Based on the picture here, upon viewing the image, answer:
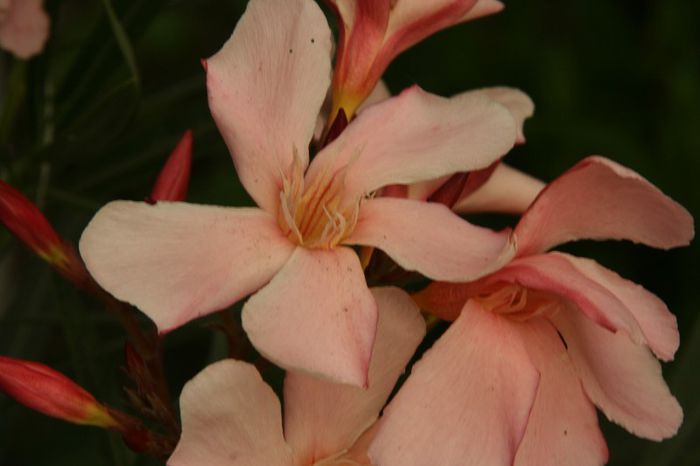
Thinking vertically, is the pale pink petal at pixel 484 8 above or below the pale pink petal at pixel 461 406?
above

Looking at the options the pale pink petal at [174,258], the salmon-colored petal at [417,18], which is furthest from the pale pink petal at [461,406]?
the salmon-colored petal at [417,18]

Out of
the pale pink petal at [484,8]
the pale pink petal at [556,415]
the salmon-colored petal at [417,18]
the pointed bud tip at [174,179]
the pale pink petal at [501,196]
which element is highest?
the salmon-colored petal at [417,18]

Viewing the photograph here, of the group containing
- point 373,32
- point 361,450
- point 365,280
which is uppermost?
point 373,32

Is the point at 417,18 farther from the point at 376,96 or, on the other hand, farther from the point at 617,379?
the point at 617,379

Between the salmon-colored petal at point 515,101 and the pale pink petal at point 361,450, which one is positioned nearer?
the pale pink petal at point 361,450

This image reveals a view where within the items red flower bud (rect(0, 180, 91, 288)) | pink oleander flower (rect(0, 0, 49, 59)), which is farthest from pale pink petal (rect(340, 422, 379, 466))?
pink oleander flower (rect(0, 0, 49, 59))

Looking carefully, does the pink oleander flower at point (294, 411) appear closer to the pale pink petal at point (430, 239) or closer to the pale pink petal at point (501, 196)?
the pale pink petal at point (430, 239)

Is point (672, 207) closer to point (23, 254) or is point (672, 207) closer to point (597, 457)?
point (597, 457)

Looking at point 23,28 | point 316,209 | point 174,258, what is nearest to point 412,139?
point 316,209
